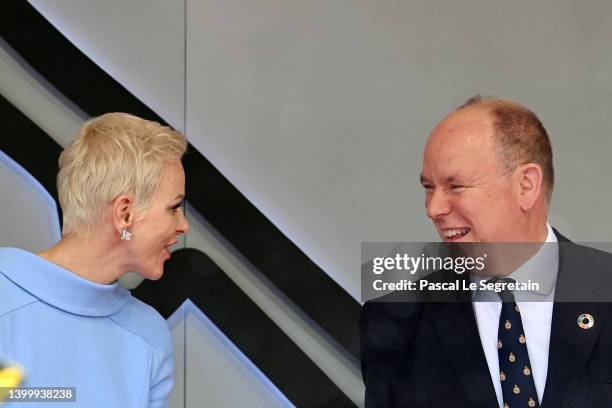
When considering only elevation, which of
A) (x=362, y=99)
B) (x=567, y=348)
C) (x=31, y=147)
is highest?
(x=362, y=99)

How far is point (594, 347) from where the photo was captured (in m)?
1.62

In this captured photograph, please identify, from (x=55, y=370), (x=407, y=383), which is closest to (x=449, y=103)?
(x=407, y=383)

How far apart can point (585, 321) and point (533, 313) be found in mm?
98

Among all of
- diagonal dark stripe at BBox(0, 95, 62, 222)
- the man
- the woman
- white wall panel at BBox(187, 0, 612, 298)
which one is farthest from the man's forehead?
diagonal dark stripe at BBox(0, 95, 62, 222)

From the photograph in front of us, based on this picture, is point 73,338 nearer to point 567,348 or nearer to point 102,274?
point 102,274

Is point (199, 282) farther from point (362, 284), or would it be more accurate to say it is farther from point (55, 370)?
point (55, 370)

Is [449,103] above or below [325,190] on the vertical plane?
above

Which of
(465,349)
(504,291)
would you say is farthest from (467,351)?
(504,291)

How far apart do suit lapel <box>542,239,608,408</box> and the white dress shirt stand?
22 mm

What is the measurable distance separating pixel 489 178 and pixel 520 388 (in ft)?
1.30

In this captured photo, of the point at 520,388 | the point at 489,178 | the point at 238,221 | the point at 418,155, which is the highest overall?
the point at 418,155

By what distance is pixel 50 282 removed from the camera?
1.61 meters

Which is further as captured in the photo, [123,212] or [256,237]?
[256,237]

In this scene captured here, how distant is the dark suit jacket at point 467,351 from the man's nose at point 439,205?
6.9 inches
